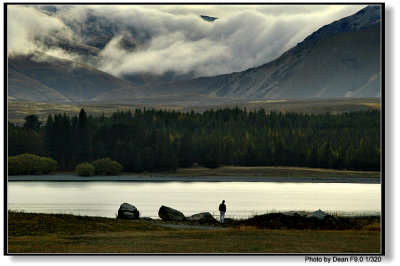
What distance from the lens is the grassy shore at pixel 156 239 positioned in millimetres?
42406

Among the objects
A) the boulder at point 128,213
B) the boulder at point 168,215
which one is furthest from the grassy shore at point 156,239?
the boulder at point 168,215

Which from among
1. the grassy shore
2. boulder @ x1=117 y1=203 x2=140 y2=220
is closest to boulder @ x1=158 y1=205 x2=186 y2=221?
boulder @ x1=117 y1=203 x2=140 y2=220

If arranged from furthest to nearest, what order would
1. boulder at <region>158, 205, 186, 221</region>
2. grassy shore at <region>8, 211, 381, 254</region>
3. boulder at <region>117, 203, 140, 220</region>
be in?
1. boulder at <region>158, 205, 186, 221</region>
2. boulder at <region>117, 203, 140, 220</region>
3. grassy shore at <region>8, 211, 381, 254</region>

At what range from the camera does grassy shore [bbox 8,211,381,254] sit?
4241cm

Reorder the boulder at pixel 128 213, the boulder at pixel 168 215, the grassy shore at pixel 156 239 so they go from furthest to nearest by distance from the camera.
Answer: the boulder at pixel 168 215 < the boulder at pixel 128 213 < the grassy shore at pixel 156 239

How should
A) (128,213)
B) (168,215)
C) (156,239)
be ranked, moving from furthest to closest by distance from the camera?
(168,215) < (128,213) < (156,239)

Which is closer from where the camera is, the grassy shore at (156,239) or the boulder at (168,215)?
the grassy shore at (156,239)


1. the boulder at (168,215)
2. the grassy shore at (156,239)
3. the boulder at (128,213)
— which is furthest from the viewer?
the boulder at (168,215)

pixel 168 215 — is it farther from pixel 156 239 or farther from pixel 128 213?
pixel 156 239

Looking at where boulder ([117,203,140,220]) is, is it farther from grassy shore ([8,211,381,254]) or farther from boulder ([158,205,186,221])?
grassy shore ([8,211,381,254])

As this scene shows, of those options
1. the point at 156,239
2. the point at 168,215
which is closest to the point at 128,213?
the point at 168,215

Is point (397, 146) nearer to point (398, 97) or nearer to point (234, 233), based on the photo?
point (398, 97)

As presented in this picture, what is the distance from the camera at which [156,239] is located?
4831 centimetres

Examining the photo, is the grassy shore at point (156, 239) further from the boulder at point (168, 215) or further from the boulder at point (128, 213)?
the boulder at point (168, 215)
